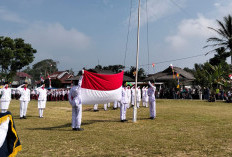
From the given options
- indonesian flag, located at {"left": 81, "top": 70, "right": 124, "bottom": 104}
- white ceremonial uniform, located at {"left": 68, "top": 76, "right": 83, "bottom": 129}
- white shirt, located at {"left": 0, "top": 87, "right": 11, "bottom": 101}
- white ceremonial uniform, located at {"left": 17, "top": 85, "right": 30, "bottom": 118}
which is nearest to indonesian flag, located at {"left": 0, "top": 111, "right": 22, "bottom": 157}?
white ceremonial uniform, located at {"left": 68, "top": 76, "right": 83, "bottom": 129}

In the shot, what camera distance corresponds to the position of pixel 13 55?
45281 millimetres

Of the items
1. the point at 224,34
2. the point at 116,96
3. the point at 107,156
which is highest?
the point at 224,34

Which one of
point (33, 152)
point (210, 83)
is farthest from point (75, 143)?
point (210, 83)

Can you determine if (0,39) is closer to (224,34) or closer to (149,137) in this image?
(224,34)

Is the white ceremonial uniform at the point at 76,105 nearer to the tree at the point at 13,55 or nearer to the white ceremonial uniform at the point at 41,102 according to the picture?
the white ceremonial uniform at the point at 41,102

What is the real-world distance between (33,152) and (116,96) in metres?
5.86

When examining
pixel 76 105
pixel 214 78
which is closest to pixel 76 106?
pixel 76 105

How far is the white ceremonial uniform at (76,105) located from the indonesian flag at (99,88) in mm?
685

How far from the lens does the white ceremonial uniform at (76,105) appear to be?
921 cm

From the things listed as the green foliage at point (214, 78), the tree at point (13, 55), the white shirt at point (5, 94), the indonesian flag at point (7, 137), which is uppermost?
the tree at point (13, 55)

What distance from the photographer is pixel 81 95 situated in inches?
390

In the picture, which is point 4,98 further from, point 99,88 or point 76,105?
point 76,105

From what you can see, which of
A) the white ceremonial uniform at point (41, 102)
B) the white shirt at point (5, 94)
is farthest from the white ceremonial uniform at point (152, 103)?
the white shirt at point (5, 94)

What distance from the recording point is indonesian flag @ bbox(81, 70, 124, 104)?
10.2m
